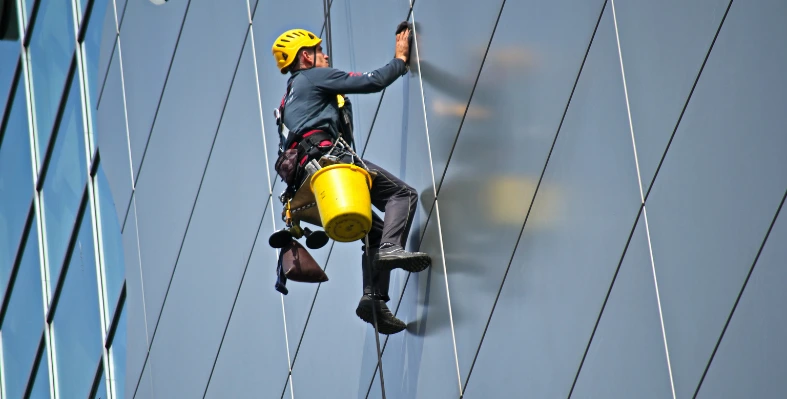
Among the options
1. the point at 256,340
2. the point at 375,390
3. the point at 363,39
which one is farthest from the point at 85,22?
the point at 375,390

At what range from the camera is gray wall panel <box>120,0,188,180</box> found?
13594mm

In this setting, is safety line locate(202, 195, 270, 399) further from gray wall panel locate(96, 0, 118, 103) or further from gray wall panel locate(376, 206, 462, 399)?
gray wall panel locate(96, 0, 118, 103)

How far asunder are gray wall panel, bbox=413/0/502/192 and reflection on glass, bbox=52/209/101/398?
24.3ft

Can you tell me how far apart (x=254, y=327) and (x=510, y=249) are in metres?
3.95

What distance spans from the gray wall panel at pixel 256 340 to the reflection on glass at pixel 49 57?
6.24m

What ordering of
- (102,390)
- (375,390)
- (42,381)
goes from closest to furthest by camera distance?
(375,390) → (102,390) → (42,381)

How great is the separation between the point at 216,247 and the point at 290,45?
3453 mm

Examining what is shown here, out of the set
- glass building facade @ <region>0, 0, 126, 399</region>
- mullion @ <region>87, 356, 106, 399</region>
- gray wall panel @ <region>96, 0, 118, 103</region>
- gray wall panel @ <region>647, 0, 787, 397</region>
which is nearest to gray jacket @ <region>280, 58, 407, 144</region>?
gray wall panel @ <region>647, 0, 787, 397</region>

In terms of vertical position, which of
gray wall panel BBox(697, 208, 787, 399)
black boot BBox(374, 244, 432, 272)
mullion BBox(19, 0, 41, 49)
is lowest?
mullion BBox(19, 0, 41, 49)

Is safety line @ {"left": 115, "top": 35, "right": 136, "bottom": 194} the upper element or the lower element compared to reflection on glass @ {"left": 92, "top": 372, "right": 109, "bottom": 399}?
upper

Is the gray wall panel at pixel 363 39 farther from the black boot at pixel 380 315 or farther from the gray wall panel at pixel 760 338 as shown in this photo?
the gray wall panel at pixel 760 338

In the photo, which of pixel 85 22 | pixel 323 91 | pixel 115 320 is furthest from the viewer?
pixel 85 22

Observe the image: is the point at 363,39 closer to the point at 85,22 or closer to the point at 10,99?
the point at 85,22

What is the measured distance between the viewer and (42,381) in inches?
670
